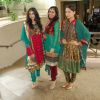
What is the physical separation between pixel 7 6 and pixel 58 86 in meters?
2.49

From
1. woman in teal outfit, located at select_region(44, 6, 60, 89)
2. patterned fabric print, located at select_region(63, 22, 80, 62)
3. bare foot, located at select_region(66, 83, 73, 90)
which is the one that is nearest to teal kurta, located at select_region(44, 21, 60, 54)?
woman in teal outfit, located at select_region(44, 6, 60, 89)

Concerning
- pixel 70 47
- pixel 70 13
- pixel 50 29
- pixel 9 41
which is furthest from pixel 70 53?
pixel 9 41

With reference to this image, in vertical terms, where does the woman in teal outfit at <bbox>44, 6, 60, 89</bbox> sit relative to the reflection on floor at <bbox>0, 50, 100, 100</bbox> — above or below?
above

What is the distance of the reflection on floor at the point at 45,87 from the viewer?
114 inches

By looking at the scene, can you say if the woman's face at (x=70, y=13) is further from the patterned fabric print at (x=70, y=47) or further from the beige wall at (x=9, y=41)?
the beige wall at (x=9, y=41)

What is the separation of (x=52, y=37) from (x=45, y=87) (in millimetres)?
753

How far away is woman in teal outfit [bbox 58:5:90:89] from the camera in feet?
9.17

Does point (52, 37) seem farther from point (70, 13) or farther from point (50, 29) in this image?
point (70, 13)

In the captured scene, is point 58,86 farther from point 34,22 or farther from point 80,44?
point 34,22

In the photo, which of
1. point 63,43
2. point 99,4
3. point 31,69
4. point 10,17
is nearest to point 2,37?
point 10,17

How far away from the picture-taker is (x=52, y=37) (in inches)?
115

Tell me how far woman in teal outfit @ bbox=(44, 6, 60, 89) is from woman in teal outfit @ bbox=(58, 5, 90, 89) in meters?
0.08

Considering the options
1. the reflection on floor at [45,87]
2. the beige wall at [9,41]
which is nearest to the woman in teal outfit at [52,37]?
the reflection on floor at [45,87]

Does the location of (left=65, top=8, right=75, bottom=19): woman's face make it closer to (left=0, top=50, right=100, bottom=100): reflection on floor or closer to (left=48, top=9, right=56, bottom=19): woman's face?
(left=48, top=9, right=56, bottom=19): woman's face
